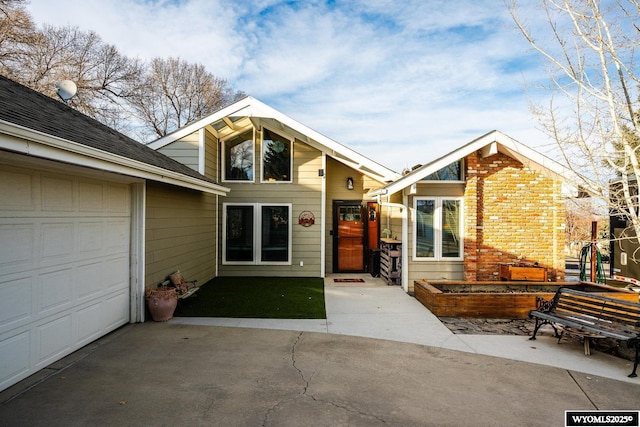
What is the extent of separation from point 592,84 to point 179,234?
22.2 ft

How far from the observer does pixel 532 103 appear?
3936 millimetres

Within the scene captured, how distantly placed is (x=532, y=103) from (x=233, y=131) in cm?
765

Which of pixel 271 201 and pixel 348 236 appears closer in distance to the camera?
pixel 271 201

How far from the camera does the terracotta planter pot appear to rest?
5.73 m

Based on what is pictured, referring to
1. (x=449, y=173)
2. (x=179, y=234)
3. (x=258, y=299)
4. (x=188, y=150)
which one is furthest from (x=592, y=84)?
(x=188, y=150)

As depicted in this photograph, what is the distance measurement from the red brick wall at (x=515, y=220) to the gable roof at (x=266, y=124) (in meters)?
2.12

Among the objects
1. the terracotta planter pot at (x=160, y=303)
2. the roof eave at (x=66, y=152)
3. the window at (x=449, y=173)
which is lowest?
the terracotta planter pot at (x=160, y=303)

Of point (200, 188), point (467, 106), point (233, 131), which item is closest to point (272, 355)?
point (200, 188)

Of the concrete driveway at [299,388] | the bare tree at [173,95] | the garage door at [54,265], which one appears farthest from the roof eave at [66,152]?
the bare tree at [173,95]

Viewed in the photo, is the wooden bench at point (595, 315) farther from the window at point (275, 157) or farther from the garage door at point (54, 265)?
the window at point (275, 157)

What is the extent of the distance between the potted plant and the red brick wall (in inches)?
251

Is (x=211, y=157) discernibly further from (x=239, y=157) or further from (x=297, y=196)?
(x=297, y=196)

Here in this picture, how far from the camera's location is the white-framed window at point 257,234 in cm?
970

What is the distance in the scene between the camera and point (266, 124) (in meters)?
9.53
